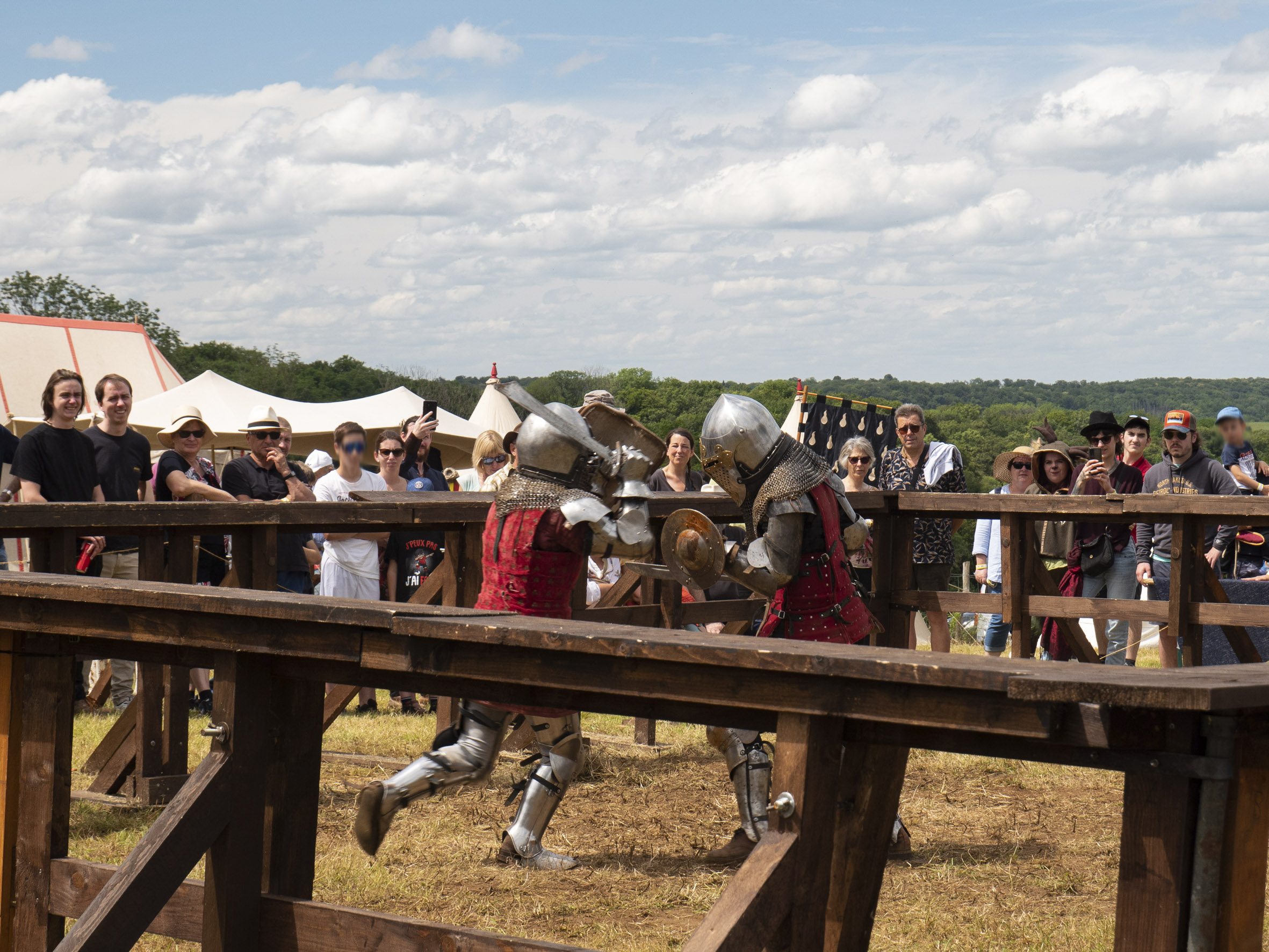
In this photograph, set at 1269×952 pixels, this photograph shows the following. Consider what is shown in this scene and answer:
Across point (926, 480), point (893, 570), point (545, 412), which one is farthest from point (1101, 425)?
point (545, 412)

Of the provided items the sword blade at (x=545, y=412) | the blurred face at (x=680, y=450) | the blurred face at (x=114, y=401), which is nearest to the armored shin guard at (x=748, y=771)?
the sword blade at (x=545, y=412)

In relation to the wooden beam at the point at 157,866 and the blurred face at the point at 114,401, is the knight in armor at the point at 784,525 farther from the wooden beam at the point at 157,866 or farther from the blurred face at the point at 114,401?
the blurred face at the point at 114,401

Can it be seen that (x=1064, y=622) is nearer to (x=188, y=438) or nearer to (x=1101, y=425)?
(x=1101, y=425)

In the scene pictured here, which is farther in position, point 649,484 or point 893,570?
point 649,484

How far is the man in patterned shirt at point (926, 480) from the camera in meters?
7.43

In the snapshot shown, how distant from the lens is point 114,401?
6641 mm

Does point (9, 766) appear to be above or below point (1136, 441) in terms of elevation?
below

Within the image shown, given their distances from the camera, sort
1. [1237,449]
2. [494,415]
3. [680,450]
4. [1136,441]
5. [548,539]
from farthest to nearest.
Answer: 1. [494,415]
2. [1237,449]
3. [1136,441]
4. [680,450]
5. [548,539]

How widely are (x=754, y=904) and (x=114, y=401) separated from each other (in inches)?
212

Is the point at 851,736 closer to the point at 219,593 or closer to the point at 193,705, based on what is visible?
the point at 219,593

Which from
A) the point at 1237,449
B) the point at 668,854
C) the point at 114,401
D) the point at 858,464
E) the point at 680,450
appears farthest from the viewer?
the point at 1237,449

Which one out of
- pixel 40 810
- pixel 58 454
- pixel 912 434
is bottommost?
pixel 40 810

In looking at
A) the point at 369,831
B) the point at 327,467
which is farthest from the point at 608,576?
the point at 369,831

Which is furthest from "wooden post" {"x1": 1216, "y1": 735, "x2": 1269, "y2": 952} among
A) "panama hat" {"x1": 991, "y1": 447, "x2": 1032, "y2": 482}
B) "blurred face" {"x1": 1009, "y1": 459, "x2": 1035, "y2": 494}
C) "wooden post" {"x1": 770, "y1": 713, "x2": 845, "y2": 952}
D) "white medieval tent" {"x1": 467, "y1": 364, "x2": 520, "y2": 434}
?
"white medieval tent" {"x1": 467, "y1": 364, "x2": 520, "y2": 434}
